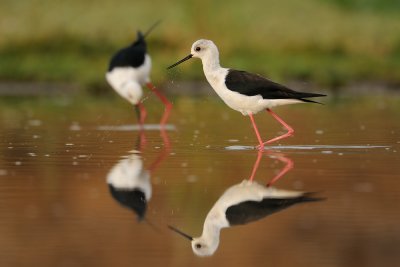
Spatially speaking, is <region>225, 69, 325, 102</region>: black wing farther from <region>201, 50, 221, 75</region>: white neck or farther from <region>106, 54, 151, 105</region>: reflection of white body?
<region>106, 54, 151, 105</region>: reflection of white body

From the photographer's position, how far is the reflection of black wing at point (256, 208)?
7594 millimetres

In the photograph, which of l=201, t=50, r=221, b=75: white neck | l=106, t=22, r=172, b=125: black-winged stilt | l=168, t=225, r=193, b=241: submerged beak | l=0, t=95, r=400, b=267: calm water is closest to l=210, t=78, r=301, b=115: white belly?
l=201, t=50, r=221, b=75: white neck

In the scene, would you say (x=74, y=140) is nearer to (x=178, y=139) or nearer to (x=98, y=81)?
(x=178, y=139)

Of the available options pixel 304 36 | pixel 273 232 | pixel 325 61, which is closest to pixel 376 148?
pixel 273 232

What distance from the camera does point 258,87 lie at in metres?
A: 12.1

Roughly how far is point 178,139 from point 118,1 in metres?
18.5

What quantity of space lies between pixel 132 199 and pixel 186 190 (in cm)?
61

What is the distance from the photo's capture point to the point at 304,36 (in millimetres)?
29531

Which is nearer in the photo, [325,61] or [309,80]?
[309,80]

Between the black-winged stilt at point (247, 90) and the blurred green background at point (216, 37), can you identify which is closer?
the black-winged stilt at point (247, 90)

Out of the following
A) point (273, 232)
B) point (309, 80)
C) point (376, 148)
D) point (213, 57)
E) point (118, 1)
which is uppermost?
point (118, 1)

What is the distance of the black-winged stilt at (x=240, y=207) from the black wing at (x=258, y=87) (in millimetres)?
2728

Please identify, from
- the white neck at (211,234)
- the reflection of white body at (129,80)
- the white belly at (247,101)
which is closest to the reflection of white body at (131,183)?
the white neck at (211,234)

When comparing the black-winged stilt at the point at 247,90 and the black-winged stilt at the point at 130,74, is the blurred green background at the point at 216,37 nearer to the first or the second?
the black-winged stilt at the point at 130,74
